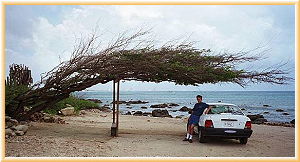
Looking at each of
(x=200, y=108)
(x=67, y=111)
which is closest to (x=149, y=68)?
(x=200, y=108)

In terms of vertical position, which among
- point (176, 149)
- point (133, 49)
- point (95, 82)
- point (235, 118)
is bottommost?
point (176, 149)

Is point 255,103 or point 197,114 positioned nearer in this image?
point 197,114

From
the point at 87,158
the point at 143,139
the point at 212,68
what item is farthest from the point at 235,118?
the point at 87,158

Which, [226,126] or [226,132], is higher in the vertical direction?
[226,126]

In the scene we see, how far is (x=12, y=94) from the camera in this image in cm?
1336

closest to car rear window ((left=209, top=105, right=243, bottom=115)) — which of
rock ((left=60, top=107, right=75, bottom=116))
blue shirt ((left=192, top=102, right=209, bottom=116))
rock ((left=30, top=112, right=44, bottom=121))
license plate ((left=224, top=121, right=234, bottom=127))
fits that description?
blue shirt ((left=192, top=102, right=209, bottom=116))

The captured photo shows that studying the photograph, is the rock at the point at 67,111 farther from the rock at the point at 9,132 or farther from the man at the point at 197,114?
the man at the point at 197,114

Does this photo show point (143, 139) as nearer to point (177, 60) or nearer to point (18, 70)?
point (177, 60)

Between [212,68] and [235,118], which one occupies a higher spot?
[212,68]

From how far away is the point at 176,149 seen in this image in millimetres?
10312

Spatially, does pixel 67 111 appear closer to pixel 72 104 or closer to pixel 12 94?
pixel 72 104

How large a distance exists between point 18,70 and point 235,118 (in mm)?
10072

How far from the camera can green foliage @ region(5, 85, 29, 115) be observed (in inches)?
518

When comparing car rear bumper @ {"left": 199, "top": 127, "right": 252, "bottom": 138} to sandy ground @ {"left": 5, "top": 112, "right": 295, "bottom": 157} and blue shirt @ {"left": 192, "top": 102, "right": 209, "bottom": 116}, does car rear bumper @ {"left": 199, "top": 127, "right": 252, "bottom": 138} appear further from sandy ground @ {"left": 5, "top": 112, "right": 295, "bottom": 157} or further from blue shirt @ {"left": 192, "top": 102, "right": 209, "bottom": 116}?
blue shirt @ {"left": 192, "top": 102, "right": 209, "bottom": 116}
